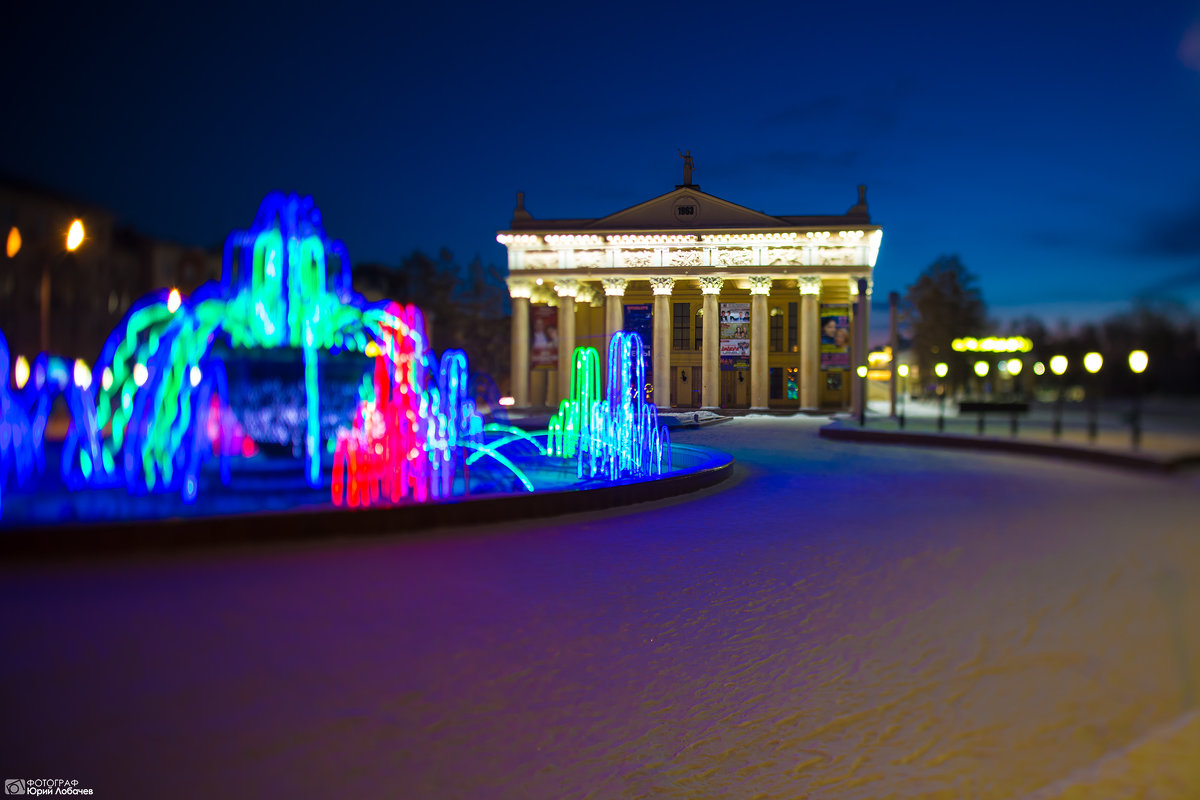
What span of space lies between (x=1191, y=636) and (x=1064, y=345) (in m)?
47.8

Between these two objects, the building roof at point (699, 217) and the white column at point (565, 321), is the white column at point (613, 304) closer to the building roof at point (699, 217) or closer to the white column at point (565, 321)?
the white column at point (565, 321)

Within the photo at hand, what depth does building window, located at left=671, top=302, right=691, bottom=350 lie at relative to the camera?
52.4 metres

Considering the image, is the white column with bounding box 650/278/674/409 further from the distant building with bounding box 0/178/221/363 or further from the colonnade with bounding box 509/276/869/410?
the distant building with bounding box 0/178/221/363

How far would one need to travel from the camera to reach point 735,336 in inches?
1737

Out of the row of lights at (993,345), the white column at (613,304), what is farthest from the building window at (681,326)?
the row of lights at (993,345)

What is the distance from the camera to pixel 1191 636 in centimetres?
566

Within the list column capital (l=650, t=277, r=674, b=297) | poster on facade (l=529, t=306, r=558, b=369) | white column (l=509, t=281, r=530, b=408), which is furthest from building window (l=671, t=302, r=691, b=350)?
white column (l=509, t=281, r=530, b=408)

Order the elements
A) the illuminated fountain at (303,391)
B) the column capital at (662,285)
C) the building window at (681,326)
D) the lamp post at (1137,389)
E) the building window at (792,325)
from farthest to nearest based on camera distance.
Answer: the building window at (681,326), the building window at (792,325), the column capital at (662,285), the lamp post at (1137,389), the illuminated fountain at (303,391)

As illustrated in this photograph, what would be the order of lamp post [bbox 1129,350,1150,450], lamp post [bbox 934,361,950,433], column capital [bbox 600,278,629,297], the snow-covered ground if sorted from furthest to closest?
1. column capital [bbox 600,278,629,297]
2. lamp post [bbox 934,361,950,433]
3. lamp post [bbox 1129,350,1150,450]
4. the snow-covered ground

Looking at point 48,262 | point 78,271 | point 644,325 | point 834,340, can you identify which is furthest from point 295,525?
point 78,271

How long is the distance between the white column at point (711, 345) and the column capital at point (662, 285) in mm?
1979

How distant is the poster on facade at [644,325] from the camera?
47.7m

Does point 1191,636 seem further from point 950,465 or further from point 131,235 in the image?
point 131,235

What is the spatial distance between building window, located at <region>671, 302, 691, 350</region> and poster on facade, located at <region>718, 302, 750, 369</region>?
7778mm
